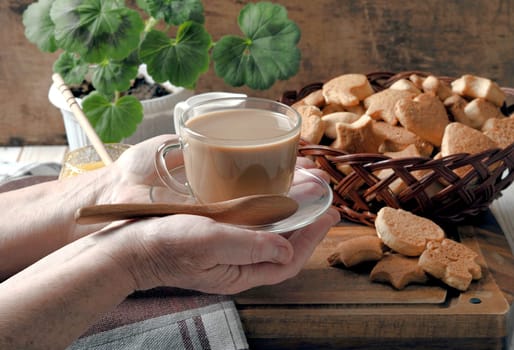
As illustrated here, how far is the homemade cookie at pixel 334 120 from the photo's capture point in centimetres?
136

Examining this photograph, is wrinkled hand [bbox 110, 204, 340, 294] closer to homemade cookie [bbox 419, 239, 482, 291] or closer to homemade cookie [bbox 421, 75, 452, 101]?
homemade cookie [bbox 419, 239, 482, 291]

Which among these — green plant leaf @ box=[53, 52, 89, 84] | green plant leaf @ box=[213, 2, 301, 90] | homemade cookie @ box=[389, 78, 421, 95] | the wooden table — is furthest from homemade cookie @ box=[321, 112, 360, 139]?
green plant leaf @ box=[53, 52, 89, 84]

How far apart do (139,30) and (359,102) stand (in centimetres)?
48

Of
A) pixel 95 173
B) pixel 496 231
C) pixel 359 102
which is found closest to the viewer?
pixel 95 173

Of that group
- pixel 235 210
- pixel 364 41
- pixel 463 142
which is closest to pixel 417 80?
pixel 463 142

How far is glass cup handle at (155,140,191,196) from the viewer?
1.09 m

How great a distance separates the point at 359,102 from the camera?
146 cm

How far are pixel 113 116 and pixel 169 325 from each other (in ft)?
2.20

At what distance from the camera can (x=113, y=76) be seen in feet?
5.09

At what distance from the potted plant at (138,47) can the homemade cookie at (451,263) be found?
600 mm

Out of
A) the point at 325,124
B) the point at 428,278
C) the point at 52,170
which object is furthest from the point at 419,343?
the point at 52,170

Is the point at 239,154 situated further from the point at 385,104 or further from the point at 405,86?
the point at 405,86

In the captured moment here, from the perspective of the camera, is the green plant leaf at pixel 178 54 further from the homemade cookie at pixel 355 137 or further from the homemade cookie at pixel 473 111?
the homemade cookie at pixel 473 111

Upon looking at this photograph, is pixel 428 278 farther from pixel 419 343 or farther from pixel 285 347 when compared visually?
pixel 285 347
